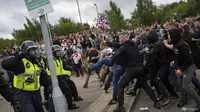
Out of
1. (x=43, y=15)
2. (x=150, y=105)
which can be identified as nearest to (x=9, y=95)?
(x=43, y=15)

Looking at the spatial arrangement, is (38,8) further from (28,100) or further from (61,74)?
(61,74)

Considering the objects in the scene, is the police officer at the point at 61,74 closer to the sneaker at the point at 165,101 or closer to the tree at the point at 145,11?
the sneaker at the point at 165,101

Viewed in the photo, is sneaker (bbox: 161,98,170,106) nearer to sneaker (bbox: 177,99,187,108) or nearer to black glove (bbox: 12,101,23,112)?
sneaker (bbox: 177,99,187,108)

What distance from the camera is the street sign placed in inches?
187

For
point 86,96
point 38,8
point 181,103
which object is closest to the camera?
point 38,8

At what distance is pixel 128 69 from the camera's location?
23.3 ft

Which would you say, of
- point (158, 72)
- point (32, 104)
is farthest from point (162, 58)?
point (32, 104)

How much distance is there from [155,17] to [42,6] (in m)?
55.4

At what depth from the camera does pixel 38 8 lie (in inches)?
189

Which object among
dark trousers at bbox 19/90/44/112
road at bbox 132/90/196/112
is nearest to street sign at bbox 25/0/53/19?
dark trousers at bbox 19/90/44/112

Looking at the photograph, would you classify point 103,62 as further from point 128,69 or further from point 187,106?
point 187,106

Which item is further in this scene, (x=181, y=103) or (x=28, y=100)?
(x=181, y=103)

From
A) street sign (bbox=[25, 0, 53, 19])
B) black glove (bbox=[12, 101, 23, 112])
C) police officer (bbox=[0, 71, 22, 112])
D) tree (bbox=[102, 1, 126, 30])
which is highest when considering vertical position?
tree (bbox=[102, 1, 126, 30])

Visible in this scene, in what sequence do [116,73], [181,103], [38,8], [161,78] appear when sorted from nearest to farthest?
[38,8]
[181,103]
[161,78]
[116,73]
